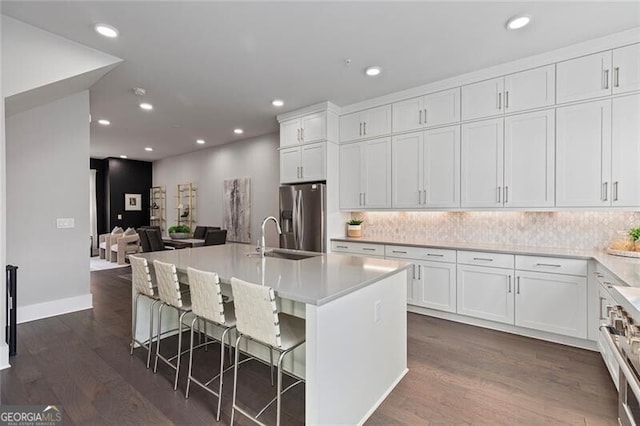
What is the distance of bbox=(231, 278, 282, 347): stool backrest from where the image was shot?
165cm

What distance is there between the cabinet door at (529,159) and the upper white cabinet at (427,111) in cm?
62

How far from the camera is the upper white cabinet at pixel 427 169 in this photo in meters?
3.66

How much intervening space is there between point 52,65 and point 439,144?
407cm

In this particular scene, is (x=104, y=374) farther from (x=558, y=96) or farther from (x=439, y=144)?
(x=558, y=96)

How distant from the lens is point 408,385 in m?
2.27

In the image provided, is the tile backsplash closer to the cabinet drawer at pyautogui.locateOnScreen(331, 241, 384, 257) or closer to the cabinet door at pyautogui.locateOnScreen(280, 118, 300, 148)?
the cabinet drawer at pyautogui.locateOnScreen(331, 241, 384, 257)

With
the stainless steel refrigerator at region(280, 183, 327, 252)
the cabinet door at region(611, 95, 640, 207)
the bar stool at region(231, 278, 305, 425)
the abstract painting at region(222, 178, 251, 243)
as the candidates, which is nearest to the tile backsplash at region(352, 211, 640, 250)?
the cabinet door at region(611, 95, 640, 207)

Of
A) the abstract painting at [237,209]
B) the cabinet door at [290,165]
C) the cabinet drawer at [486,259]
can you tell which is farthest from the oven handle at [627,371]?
the abstract painting at [237,209]

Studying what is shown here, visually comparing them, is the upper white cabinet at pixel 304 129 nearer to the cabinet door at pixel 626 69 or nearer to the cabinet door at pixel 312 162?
the cabinet door at pixel 312 162

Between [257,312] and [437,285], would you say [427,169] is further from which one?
[257,312]

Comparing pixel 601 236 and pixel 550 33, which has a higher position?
pixel 550 33

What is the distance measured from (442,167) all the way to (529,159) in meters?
0.89

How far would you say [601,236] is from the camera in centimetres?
308

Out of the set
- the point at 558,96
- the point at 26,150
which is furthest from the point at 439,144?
the point at 26,150
